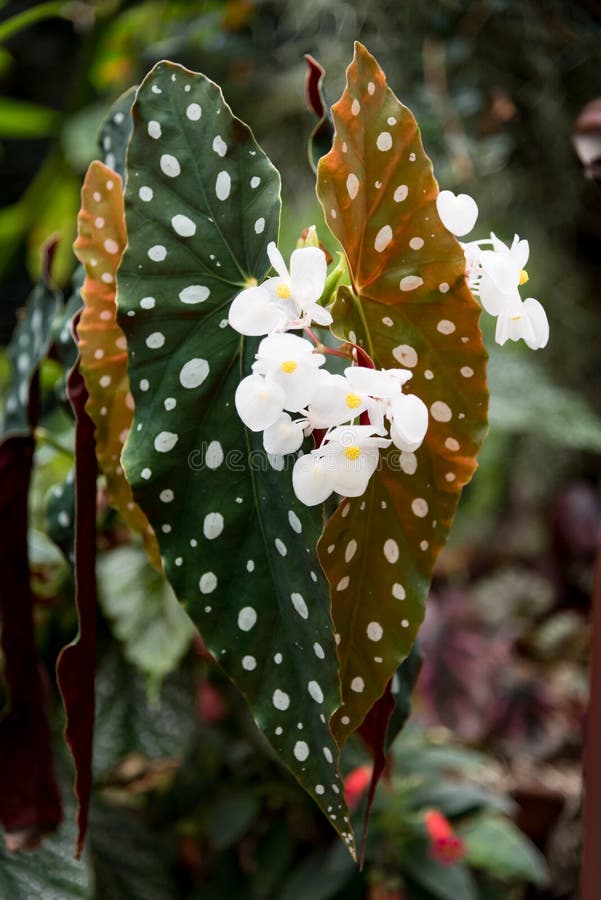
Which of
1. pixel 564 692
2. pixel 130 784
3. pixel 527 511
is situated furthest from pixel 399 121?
pixel 527 511

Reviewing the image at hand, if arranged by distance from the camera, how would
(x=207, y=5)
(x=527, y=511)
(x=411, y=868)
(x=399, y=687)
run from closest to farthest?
(x=399, y=687)
(x=411, y=868)
(x=207, y=5)
(x=527, y=511)

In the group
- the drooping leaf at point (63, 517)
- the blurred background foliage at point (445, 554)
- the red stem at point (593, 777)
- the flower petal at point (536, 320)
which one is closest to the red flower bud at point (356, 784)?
the blurred background foliage at point (445, 554)

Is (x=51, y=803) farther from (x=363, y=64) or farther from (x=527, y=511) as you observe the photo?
(x=527, y=511)

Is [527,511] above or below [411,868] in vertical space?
above

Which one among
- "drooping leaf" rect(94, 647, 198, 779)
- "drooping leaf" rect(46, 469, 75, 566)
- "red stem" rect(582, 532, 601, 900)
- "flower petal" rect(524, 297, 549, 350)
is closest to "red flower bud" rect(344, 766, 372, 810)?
"drooping leaf" rect(94, 647, 198, 779)

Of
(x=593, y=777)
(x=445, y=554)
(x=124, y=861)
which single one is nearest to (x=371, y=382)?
(x=593, y=777)

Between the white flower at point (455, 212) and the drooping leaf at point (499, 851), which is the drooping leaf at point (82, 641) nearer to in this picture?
the white flower at point (455, 212)

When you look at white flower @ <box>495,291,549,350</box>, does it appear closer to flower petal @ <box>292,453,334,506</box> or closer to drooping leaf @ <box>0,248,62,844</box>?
flower petal @ <box>292,453,334,506</box>
